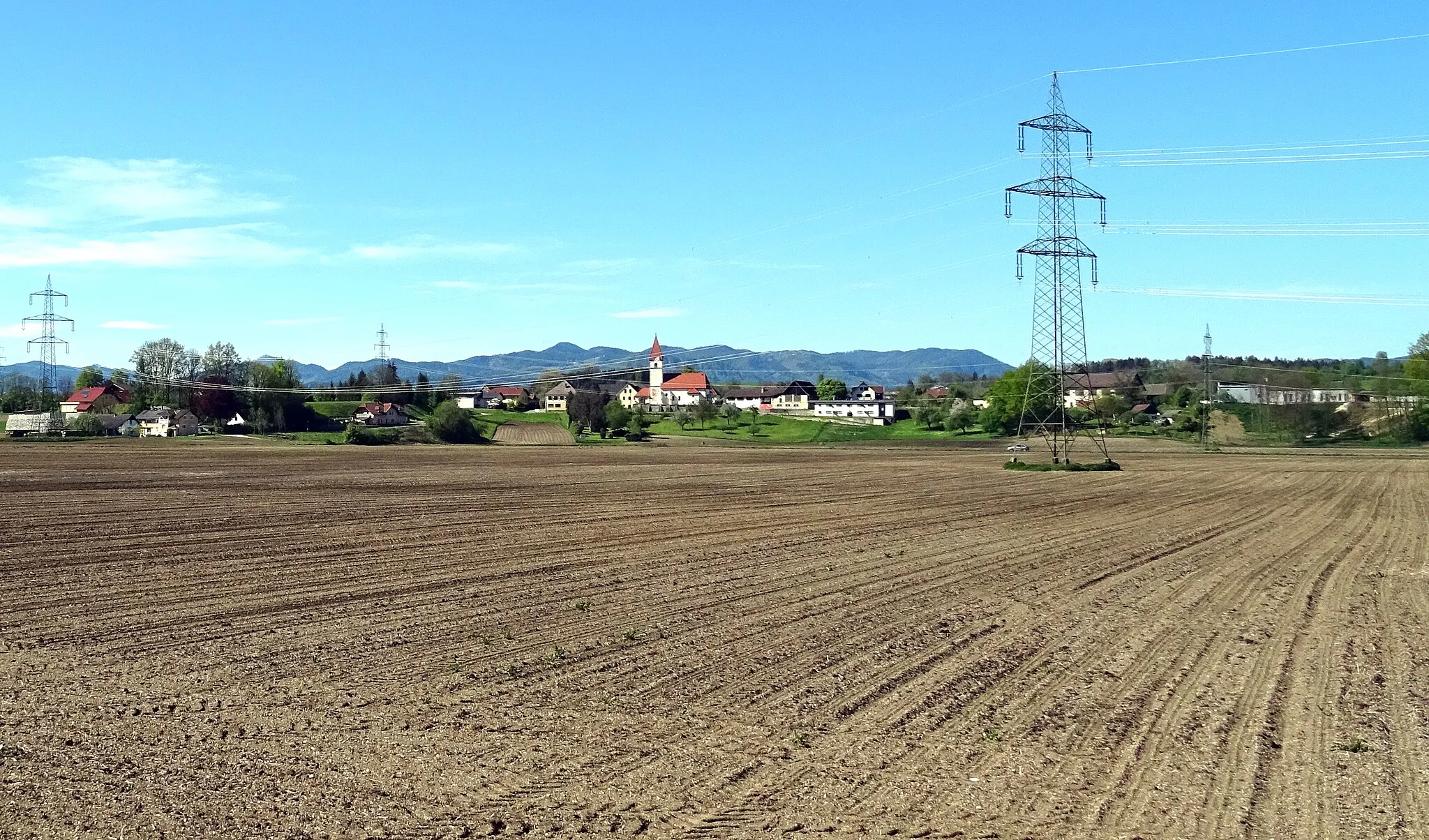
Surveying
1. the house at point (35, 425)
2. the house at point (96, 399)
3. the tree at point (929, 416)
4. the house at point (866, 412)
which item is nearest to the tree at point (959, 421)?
the tree at point (929, 416)

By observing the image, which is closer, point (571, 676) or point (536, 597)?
point (571, 676)

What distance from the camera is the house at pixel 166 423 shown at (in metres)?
124

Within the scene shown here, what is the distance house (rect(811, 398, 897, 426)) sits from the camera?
157m

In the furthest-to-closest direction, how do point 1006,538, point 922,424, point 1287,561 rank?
1. point 922,424
2. point 1006,538
3. point 1287,561

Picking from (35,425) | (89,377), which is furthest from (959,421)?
(89,377)

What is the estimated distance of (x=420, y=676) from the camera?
1437cm

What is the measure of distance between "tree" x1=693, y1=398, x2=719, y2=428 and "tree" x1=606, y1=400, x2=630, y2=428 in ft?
38.2

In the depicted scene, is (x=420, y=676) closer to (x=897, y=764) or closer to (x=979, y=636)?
(x=897, y=764)

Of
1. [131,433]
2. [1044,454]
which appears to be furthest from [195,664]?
[131,433]

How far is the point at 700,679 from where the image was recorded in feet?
47.5

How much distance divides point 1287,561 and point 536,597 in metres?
17.5

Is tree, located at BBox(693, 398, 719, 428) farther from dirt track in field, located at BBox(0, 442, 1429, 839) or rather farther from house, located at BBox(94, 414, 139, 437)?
dirt track in field, located at BBox(0, 442, 1429, 839)

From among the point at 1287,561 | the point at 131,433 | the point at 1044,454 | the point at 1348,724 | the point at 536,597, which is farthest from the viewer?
the point at 131,433

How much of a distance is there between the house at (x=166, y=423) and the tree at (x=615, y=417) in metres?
43.9
